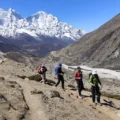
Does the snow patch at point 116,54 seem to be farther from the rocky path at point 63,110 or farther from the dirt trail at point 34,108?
the dirt trail at point 34,108

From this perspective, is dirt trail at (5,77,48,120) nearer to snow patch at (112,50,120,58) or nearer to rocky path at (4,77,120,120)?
rocky path at (4,77,120,120)

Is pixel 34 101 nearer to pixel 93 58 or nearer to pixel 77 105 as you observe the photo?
pixel 77 105

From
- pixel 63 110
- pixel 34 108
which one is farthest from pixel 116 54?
pixel 34 108

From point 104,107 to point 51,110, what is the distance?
19.3 ft

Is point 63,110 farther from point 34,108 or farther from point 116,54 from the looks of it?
point 116,54

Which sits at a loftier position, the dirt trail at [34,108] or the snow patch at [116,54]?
the snow patch at [116,54]

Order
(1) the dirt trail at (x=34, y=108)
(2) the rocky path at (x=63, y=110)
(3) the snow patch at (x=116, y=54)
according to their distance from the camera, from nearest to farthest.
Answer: (1) the dirt trail at (x=34, y=108) → (2) the rocky path at (x=63, y=110) → (3) the snow patch at (x=116, y=54)

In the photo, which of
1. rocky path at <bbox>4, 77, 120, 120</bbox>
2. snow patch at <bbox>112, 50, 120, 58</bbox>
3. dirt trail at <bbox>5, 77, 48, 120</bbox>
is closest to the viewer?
dirt trail at <bbox>5, 77, 48, 120</bbox>

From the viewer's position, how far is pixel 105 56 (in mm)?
168125

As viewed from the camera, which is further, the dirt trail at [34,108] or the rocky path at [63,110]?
the rocky path at [63,110]

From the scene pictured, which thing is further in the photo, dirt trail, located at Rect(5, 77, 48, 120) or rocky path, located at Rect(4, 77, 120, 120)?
rocky path, located at Rect(4, 77, 120, 120)

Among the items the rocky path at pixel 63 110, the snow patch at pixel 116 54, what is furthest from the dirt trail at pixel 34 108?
the snow patch at pixel 116 54

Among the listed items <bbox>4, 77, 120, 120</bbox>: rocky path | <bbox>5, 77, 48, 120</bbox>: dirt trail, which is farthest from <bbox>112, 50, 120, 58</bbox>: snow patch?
<bbox>5, 77, 48, 120</bbox>: dirt trail

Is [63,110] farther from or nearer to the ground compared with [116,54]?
nearer to the ground
